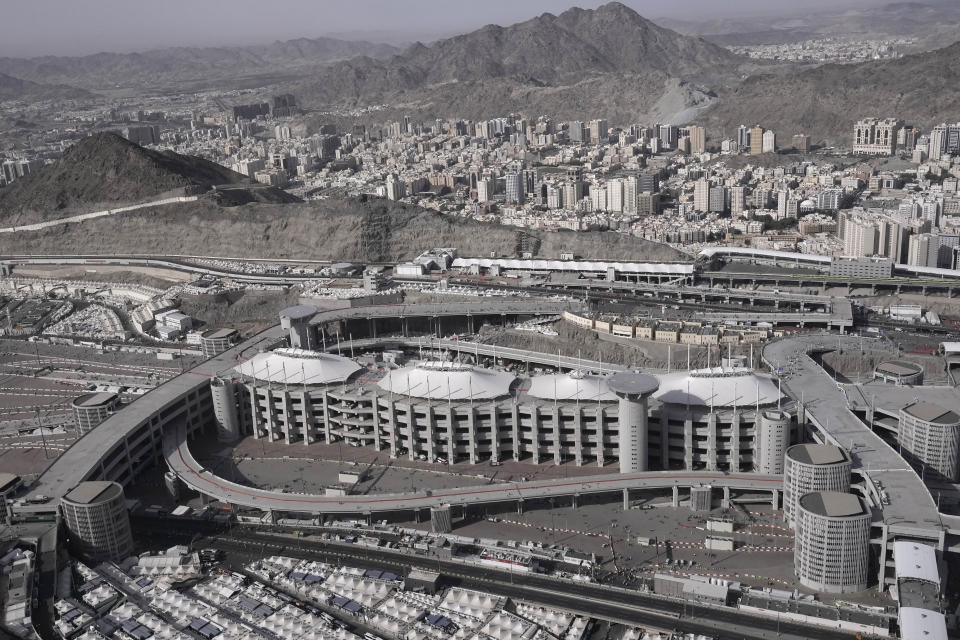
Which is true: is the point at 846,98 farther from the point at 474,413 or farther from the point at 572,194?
the point at 474,413

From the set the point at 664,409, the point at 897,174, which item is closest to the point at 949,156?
the point at 897,174

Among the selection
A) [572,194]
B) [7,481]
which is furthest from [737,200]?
[7,481]

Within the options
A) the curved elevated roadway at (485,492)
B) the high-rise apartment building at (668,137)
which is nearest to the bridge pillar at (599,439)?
the curved elevated roadway at (485,492)

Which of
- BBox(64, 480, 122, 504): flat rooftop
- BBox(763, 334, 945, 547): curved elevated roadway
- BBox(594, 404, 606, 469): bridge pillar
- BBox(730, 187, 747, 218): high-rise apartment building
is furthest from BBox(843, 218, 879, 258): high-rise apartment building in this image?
BBox(64, 480, 122, 504): flat rooftop

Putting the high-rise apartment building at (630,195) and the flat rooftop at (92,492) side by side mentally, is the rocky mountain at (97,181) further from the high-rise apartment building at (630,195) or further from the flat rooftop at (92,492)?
the flat rooftop at (92,492)

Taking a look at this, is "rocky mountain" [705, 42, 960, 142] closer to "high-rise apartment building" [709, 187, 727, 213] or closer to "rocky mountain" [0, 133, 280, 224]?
"high-rise apartment building" [709, 187, 727, 213]

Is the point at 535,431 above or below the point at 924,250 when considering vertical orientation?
below
